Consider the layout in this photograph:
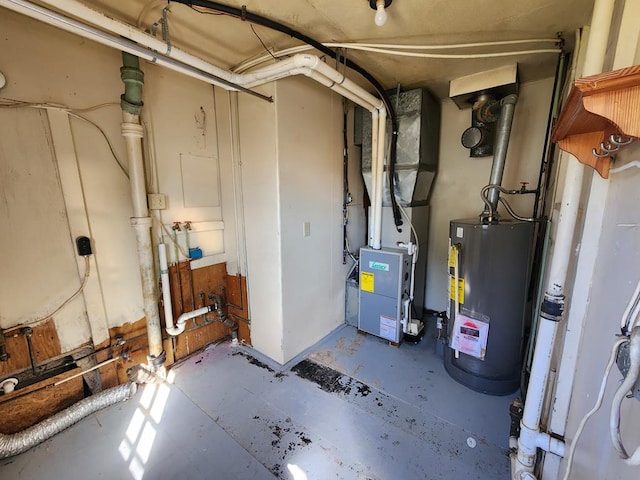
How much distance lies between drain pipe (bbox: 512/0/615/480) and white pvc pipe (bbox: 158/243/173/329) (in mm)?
2410

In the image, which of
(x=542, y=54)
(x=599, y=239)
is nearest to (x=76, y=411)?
(x=599, y=239)

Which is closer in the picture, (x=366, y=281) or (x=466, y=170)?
(x=366, y=281)

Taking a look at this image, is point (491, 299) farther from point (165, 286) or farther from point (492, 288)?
point (165, 286)

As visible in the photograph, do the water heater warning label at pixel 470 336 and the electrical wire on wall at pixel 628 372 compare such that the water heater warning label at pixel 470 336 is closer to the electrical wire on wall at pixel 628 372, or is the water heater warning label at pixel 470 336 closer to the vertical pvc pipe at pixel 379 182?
the vertical pvc pipe at pixel 379 182

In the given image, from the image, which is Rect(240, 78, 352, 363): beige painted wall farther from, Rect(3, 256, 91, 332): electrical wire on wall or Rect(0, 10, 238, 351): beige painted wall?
Rect(3, 256, 91, 332): electrical wire on wall

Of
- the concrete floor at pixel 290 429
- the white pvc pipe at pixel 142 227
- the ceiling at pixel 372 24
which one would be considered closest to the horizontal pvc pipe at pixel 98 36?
the ceiling at pixel 372 24

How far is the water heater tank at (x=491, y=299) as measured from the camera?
70.6 inches

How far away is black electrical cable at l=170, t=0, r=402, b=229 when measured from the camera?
129cm

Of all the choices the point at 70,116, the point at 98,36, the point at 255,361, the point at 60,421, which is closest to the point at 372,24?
the point at 98,36

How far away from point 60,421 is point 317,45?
2908 millimetres

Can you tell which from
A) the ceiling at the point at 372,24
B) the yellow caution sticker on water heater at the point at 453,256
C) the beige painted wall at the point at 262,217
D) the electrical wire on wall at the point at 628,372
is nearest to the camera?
the electrical wire on wall at the point at 628,372

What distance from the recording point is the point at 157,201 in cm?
200

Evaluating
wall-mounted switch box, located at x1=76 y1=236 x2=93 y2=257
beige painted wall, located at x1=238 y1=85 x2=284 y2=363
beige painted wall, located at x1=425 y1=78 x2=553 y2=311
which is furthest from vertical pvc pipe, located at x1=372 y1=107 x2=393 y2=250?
wall-mounted switch box, located at x1=76 y1=236 x2=93 y2=257

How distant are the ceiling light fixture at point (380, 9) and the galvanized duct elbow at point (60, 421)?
112 inches
